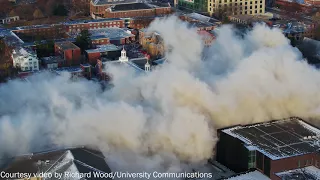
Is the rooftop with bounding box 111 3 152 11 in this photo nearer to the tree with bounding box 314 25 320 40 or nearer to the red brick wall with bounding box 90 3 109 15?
the red brick wall with bounding box 90 3 109 15

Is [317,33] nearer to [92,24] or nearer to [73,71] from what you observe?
[92,24]

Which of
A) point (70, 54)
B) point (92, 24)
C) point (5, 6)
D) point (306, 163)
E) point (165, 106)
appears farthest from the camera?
point (5, 6)

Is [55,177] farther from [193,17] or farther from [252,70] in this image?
[193,17]

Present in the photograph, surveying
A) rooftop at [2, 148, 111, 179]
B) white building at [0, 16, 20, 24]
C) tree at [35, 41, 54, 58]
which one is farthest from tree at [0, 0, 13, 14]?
rooftop at [2, 148, 111, 179]

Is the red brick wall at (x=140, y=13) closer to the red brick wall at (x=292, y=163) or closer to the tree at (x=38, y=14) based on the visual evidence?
the tree at (x=38, y=14)

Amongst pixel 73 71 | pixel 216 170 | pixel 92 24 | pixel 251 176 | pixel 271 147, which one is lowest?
pixel 216 170

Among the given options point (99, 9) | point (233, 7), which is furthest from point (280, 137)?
point (99, 9)

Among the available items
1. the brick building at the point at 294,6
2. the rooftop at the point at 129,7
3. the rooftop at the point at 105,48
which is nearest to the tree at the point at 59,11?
the rooftop at the point at 129,7
